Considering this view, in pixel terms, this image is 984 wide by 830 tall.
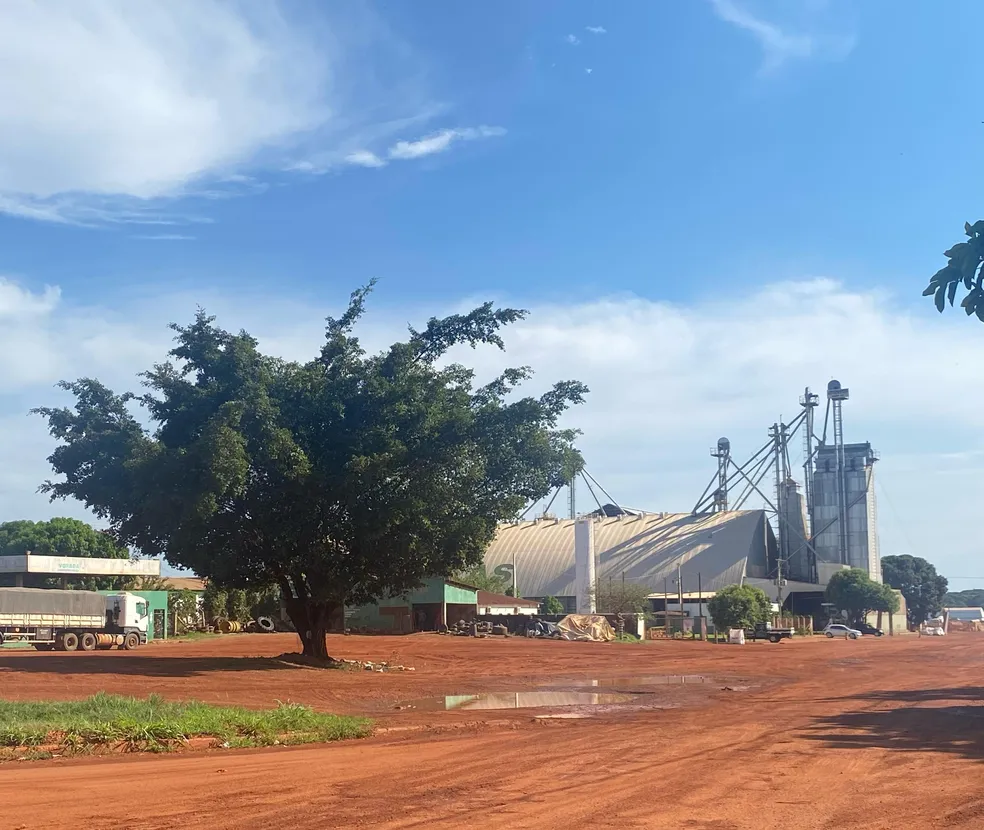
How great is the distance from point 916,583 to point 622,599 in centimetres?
7892

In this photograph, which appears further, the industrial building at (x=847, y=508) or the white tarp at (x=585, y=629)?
the industrial building at (x=847, y=508)

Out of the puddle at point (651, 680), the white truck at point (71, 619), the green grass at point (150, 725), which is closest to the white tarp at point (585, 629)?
the white truck at point (71, 619)

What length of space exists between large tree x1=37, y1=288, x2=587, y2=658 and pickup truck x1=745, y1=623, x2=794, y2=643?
4858 centimetres

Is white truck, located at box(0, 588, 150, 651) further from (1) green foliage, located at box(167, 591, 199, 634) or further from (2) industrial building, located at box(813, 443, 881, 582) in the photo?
(2) industrial building, located at box(813, 443, 881, 582)

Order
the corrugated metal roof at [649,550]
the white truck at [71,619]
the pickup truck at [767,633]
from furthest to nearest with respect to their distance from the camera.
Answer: the corrugated metal roof at [649,550]
the pickup truck at [767,633]
the white truck at [71,619]

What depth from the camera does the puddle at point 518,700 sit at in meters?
25.5

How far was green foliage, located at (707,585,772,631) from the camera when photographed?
279ft

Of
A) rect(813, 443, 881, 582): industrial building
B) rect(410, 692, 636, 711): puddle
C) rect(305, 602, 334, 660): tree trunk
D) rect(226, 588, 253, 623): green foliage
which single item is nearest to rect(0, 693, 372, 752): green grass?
rect(410, 692, 636, 711): puddle

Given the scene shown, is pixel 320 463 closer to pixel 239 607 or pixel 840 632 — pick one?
pixel 239 607

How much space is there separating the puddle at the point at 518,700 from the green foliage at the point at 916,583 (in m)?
138

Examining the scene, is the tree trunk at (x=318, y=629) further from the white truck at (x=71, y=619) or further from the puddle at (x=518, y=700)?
the white truck at (x=71, y=619)

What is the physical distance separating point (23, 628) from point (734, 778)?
44.6m

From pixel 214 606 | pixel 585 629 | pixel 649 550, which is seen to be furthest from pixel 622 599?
pixel 214 606

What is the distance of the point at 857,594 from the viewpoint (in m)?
107
